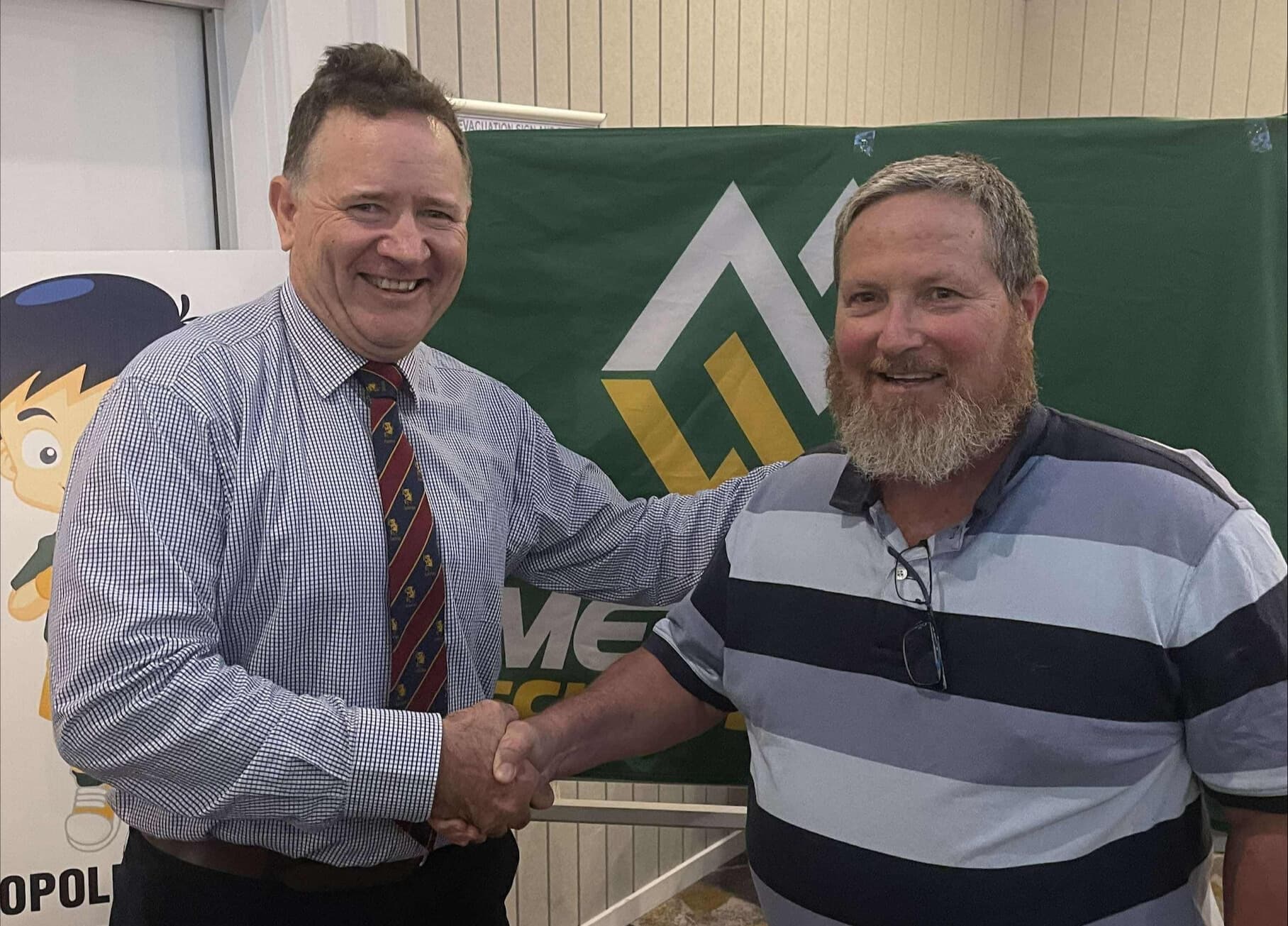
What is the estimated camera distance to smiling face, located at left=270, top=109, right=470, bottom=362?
1447 millimetres

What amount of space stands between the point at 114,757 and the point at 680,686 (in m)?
0.79

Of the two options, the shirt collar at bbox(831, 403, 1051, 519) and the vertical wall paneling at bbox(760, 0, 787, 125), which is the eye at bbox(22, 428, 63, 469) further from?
the vertical wall paneling at bbox(760, 0, 787, 125)

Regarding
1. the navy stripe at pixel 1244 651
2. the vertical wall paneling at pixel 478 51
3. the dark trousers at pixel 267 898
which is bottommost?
the dark trousers at pixel 267 898

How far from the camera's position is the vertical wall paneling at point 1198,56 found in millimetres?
4266

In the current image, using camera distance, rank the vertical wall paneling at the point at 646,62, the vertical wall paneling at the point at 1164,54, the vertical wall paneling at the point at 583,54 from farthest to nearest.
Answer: the vertical wall paneling at the point at 1164,54 → the vertical wall paneling at the point at 646,62 → the vertical wall paneling at the point at 583,54

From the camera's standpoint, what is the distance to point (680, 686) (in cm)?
161

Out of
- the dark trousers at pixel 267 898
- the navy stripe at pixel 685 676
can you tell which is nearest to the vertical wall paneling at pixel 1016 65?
the navy stripe at pixel 685 676

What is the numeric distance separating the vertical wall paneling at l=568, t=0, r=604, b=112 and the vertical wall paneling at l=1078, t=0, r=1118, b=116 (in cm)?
272

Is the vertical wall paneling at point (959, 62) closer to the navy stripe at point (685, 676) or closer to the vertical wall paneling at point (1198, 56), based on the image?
the vertical wall paneling at point (1198, 56)

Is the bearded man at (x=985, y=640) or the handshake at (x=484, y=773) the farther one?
the handshake at (x=484, y=773)

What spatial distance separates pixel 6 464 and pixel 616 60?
191 cm

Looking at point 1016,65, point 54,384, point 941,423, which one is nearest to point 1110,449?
point 941,423

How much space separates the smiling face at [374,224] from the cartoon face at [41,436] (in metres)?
0.51

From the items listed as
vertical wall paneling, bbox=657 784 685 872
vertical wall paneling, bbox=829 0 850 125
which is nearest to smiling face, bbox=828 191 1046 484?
vertical wall paneling, bbox=657 784 685 872
